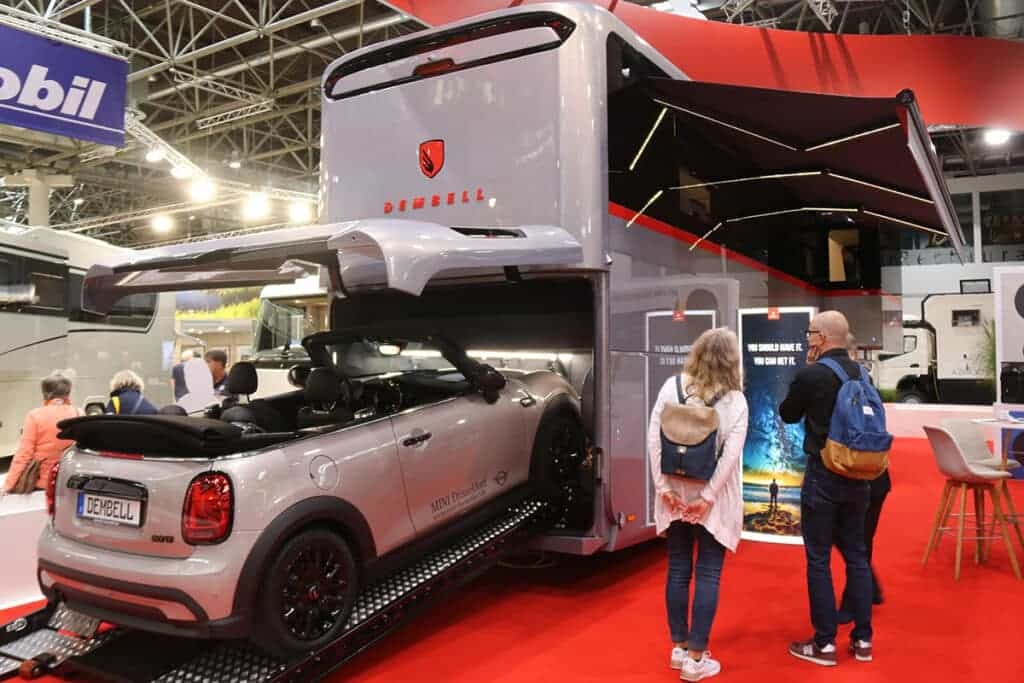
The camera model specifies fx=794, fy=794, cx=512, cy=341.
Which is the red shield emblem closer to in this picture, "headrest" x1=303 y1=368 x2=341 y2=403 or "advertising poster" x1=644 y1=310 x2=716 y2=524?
"headrest" x1=303 y1=368 x2=341 y2=403

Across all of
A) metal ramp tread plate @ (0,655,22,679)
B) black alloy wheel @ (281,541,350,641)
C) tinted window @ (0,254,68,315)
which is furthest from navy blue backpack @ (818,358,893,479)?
tinted window @ (0,254,68,315)

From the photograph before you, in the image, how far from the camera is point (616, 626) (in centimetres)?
429

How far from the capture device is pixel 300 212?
62.2 feet

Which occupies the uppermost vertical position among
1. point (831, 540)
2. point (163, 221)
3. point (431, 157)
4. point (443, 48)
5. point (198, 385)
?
point (163, 221)

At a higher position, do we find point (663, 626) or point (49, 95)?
point (49, 95)

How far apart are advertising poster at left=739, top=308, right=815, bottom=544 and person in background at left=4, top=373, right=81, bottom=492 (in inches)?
192

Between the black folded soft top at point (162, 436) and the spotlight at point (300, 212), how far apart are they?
49.1 ft

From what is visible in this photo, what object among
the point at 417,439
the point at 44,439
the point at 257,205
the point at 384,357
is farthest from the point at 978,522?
the point at 257,205

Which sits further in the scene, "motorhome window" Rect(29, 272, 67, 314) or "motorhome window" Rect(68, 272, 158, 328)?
"motorhome window" Rect(68, 272, 158, 328)

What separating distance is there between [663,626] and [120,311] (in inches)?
402

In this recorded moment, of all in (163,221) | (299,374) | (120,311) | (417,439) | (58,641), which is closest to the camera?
(58,641)

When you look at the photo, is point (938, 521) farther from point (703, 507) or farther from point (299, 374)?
point (299, 374)

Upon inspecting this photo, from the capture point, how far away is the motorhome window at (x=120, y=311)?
34.9ft

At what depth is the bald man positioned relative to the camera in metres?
3.73
